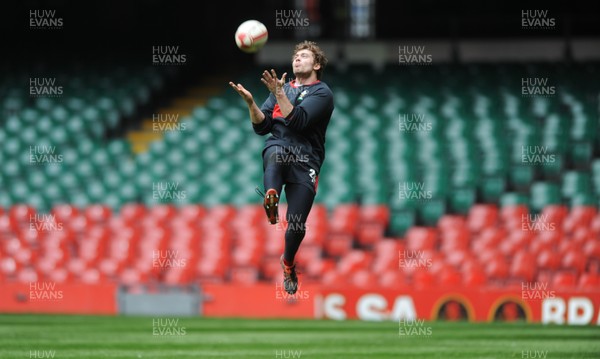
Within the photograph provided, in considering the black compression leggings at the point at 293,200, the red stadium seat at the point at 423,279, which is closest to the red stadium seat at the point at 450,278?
the red stadium seat at the point at 423,279

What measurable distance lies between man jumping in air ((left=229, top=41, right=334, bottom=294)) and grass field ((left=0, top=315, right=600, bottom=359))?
1934 millimetres

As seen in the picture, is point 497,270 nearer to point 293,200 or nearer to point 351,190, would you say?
point 351,190

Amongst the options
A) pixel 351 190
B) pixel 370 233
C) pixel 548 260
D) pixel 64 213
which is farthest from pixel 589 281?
pixel 64 213

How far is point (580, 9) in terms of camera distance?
2741cm

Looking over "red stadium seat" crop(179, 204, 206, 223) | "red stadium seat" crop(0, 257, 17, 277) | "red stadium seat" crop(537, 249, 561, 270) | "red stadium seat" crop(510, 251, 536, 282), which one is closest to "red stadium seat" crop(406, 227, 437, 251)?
"red stadium seat" crop(510, 251, 536, 282)

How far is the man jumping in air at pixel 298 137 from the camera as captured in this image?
1084cm

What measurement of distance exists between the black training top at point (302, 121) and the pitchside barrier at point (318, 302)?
771 centimetres

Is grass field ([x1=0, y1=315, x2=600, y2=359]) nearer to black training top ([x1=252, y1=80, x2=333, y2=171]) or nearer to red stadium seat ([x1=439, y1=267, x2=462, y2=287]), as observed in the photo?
red stadium seat ([x1=439, y1=267, x2=462, y2=287])

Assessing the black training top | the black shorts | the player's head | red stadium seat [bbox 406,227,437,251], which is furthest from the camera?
red stadium seat [bbox 406,227,437,251]

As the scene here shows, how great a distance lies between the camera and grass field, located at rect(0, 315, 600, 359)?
41.3 ft

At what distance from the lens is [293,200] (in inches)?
436

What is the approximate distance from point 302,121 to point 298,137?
0.36m

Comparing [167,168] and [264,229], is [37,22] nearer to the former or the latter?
[167,168]

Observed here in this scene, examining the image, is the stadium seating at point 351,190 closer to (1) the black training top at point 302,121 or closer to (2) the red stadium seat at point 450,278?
(2) the red stadium seat at point 450,278
